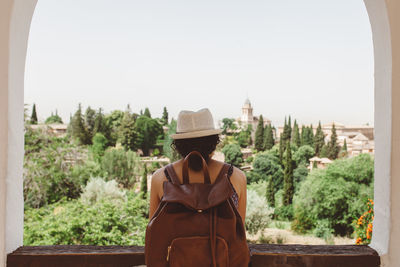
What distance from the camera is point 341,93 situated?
2528 cm

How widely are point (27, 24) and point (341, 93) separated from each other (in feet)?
86.4

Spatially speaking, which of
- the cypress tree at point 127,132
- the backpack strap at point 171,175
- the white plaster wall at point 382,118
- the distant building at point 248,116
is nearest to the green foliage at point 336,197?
the distant building at point 248,116

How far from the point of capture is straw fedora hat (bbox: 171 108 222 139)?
1087mm

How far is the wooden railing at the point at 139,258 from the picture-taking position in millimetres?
1271

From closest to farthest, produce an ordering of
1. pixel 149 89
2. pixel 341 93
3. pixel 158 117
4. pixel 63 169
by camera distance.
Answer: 1. pixel 63 169
2. pixel 158 117
3. pixel 149 89
4. pixel 341 93

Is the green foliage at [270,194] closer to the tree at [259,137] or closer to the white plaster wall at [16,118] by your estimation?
the tree at [259,137]

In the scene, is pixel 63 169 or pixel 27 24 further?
pixel 63 169

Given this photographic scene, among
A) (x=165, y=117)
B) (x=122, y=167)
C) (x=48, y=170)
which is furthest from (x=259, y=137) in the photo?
(x=48, y=170)

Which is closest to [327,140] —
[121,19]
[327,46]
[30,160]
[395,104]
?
[327,46]

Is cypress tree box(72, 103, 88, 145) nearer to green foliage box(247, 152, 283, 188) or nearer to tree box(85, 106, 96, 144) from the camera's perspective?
tree box(85, 106, 96, 144)

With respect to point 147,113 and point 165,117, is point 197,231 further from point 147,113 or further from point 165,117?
point 147,113

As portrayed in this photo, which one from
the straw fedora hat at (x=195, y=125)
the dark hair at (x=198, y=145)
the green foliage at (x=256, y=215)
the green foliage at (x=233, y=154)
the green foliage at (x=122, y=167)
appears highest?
the straw fedora hat at (x=195, y=125)

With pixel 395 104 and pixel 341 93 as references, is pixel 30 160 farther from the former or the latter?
pixel 341 93

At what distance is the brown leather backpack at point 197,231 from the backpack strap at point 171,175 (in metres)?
0.08
